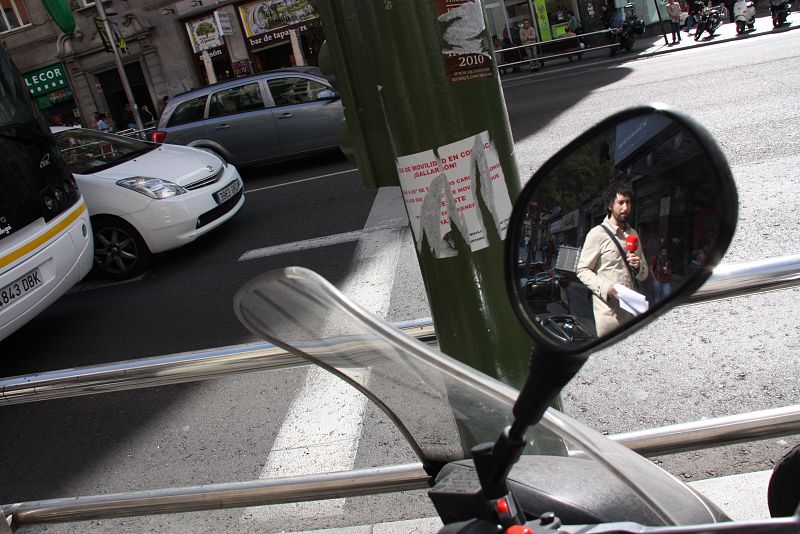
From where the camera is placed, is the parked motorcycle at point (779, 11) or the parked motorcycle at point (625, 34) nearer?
the parked motorcycle at point (779, 11)

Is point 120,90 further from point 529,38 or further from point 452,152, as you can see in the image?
point 452,152

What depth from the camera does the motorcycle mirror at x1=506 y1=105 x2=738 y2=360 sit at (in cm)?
89

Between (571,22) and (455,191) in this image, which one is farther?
(571,22)

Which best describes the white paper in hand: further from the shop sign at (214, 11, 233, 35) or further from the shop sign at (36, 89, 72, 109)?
the shop sign at (36, 89, 72, 109)

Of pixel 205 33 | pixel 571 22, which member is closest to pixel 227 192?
pixel 571 22

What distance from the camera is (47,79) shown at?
30.8 meters

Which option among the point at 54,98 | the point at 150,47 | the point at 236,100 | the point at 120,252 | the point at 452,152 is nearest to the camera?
the point at 452,152

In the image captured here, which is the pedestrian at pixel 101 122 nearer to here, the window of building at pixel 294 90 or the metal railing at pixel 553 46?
the metal railing at pixel 553 46

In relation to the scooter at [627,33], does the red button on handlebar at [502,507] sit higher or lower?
higher

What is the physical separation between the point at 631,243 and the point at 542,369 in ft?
0.69

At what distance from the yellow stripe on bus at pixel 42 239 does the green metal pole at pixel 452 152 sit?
4268 mm

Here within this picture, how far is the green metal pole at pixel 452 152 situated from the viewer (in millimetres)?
1856

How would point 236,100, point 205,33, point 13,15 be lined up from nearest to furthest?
point 236,100
point 205,33
point 13,15

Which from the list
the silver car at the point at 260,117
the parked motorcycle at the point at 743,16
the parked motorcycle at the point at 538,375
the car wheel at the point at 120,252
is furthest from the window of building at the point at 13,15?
the parked motorcycle at the point at 538,375
